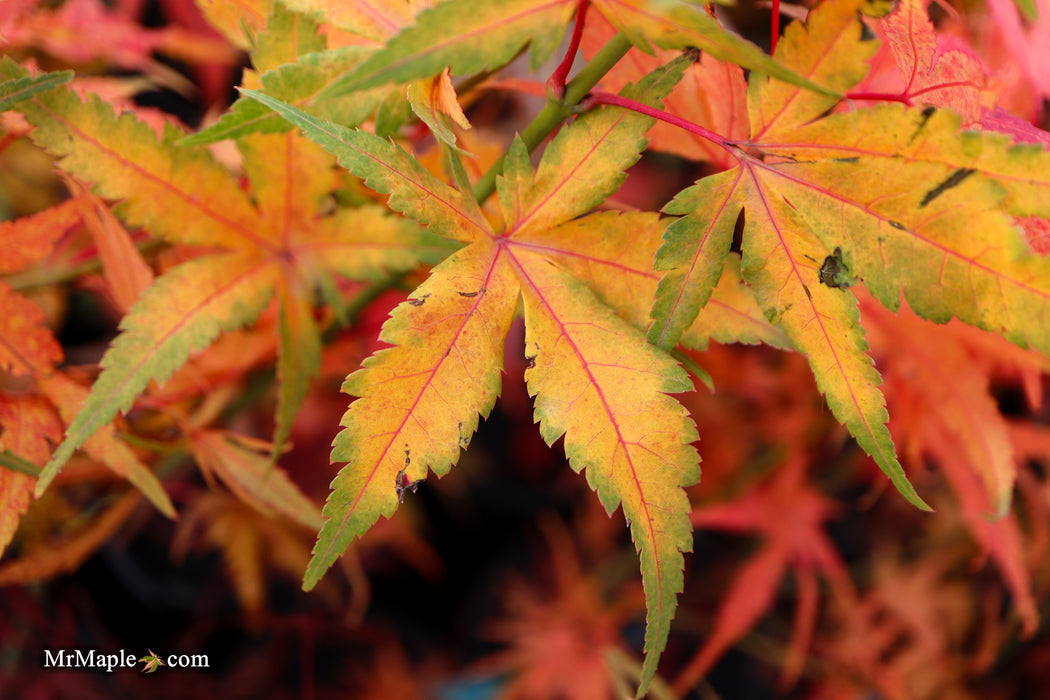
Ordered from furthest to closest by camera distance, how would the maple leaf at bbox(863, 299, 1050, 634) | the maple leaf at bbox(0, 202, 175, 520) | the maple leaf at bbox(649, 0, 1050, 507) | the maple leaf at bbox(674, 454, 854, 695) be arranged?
Result: the maple leaf at bbox(674, 454, 854, 695), the maple leaf at bbox(863, 299, 1050, 634), the maple leaf at bbox(0, 202, 175, 520), the maple leaf at bbox(649, 0, 1050, 507)

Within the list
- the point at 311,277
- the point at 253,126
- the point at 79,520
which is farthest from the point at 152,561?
the point at 253,126

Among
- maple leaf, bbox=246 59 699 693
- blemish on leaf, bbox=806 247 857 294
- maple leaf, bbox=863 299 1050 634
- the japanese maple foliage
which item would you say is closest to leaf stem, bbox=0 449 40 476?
the japanese maple foliage

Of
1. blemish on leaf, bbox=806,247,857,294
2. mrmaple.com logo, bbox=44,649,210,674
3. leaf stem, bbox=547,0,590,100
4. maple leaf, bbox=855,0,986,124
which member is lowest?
mrmaple.com logo, bbox=44,649,210,674

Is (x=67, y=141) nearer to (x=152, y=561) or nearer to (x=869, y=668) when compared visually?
(x=152, y=561)

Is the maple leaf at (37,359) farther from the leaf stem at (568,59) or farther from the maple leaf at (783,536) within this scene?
the maple leaf at (783,536)

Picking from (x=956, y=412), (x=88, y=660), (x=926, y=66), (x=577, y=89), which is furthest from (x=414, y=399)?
(x=88, y=660)

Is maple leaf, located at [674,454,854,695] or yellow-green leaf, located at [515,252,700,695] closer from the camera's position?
yellow-green leaf, located at [515,252,700,695]

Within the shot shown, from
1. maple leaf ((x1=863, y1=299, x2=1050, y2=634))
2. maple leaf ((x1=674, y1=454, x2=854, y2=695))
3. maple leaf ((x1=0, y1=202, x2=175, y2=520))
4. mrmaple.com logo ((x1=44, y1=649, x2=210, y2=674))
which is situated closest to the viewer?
maple leaf ((x1=0, y1=202, x2=175, y2=520))

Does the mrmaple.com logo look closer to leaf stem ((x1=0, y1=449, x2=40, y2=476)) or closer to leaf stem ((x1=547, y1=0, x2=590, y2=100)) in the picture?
leaf stem ((x1=0, y1=449, x2=40, y2=476))
